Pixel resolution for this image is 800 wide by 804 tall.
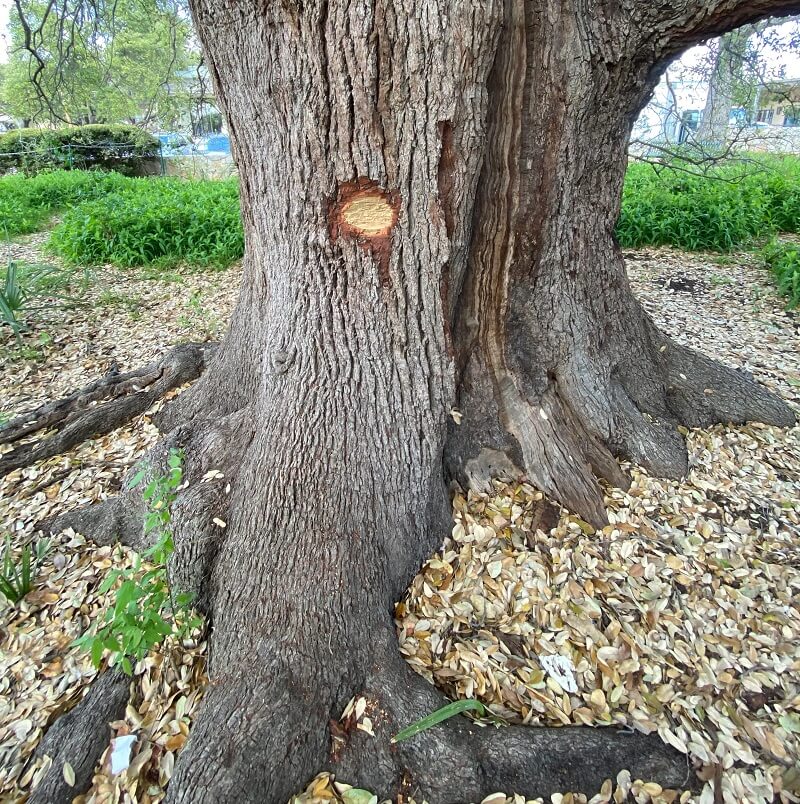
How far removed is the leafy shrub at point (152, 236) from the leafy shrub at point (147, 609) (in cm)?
422

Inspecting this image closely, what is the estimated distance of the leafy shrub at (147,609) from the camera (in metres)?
1.35

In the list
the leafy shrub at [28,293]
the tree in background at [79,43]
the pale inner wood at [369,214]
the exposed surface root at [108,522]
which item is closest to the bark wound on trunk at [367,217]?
the pale inner wood at [369,214]

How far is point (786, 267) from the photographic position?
4.26m

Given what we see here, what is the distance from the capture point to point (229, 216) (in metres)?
5.95

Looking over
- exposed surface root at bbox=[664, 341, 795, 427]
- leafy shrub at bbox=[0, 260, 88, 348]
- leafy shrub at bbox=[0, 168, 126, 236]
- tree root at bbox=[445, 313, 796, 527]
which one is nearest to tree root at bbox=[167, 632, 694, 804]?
tree root at bbox=[445, 313, 796, 527]

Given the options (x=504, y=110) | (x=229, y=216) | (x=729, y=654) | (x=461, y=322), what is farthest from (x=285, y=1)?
(x=229, y=216)

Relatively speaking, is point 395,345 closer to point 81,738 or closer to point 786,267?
point 81,738

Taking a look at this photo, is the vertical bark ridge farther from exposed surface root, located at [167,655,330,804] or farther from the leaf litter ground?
the leaf litter ground

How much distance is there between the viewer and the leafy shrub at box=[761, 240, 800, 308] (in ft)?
13.4

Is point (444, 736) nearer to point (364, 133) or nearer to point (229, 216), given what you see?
point (364, 133)

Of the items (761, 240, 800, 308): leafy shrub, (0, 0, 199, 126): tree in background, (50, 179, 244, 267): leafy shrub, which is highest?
(0, 0, 199, 126): tree in background

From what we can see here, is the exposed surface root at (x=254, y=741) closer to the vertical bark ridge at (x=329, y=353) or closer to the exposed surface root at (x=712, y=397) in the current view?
the vertical bark ridge at (x=329, y=353)

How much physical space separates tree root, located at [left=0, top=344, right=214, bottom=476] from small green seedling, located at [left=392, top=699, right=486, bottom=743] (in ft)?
6.86

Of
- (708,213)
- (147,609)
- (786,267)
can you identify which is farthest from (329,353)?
(708,213)
